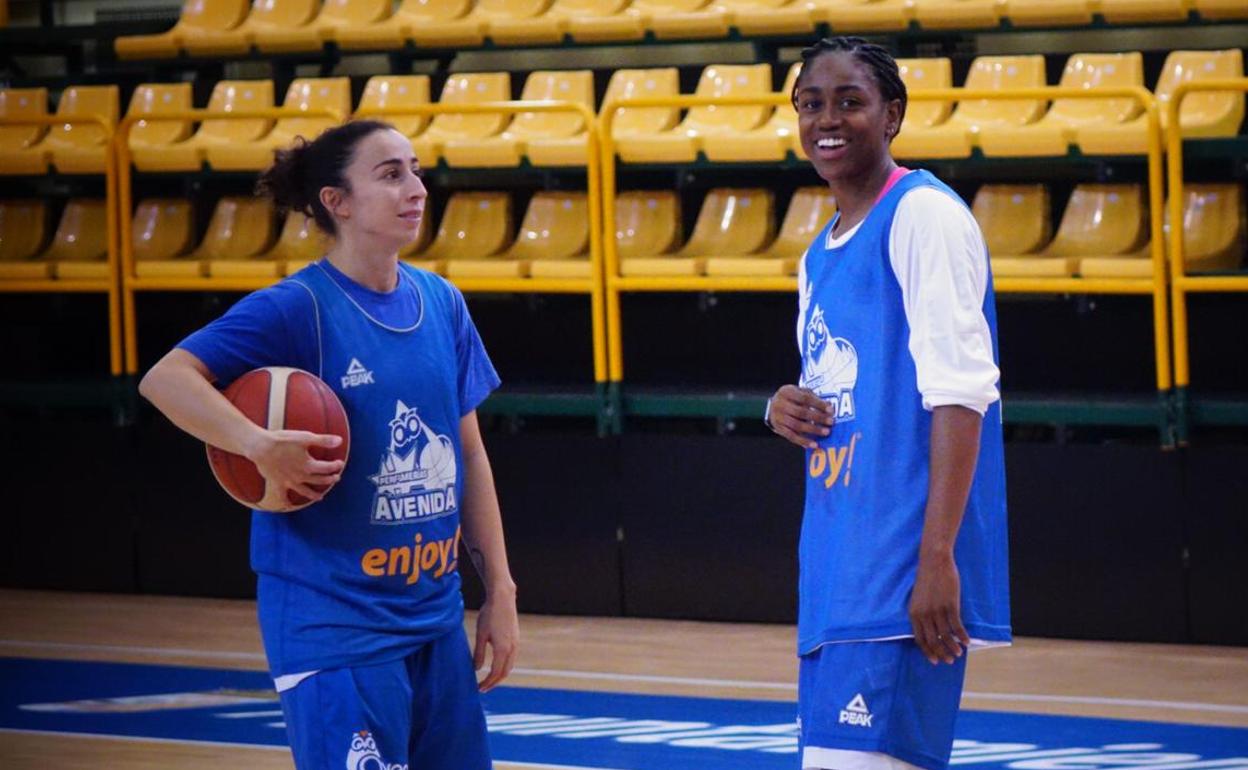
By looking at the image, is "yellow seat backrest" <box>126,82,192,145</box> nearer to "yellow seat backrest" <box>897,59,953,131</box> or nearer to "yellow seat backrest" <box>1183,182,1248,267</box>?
"yellow seat backrest" <box>897,59,953,131</box>

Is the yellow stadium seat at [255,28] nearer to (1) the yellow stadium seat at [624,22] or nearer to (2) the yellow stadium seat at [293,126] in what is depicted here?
(2) the yellow stadium seat at [293,126]

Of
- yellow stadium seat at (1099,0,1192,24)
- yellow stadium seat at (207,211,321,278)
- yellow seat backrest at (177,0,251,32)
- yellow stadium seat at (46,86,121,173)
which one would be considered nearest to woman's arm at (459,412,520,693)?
yellow stadium seat at (207,211,321,278)

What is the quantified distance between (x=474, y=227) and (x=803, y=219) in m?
1.57

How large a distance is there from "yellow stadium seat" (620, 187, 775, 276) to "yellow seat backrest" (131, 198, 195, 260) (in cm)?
242

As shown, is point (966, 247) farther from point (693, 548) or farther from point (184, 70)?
point (184, 70)

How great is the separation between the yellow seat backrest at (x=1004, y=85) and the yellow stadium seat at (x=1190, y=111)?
0.43 m

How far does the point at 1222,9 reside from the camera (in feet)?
27.0

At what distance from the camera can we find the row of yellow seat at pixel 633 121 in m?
7.69

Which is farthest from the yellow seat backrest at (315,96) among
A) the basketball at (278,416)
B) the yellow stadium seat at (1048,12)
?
the basketball at (278,416)

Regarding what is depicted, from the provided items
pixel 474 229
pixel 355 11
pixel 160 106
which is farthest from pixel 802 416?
pixel 355 11

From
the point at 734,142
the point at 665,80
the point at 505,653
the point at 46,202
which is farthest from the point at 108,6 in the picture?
the point at 505,653

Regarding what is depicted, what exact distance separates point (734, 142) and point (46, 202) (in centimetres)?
386

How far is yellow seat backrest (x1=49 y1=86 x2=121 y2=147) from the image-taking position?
10.1 m

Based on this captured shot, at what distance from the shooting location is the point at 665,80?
900 centimetres
